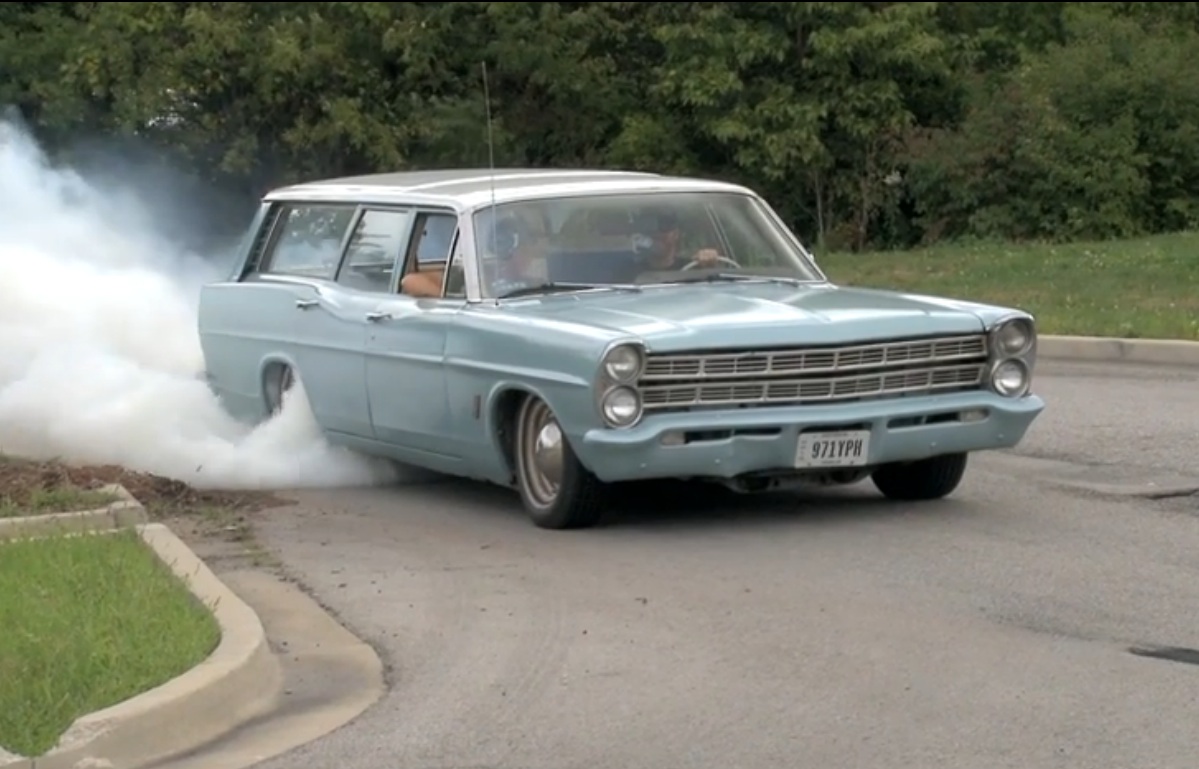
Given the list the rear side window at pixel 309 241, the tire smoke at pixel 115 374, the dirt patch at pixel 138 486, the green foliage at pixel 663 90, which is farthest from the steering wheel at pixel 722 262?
the green foliage at pixel 663 90

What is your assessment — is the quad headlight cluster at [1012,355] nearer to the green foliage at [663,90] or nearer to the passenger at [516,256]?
the passenger at [516,256]

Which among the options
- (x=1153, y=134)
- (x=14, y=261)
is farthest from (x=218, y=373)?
(x=1153, y=134)

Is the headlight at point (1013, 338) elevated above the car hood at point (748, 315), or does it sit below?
below

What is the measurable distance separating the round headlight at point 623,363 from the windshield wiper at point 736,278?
1389mm

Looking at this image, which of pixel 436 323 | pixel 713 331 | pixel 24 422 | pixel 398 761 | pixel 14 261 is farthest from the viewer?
pixel 14 261

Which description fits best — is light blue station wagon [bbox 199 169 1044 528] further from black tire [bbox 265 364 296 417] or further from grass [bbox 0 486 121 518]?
grass [bbox 0 486 121 518]

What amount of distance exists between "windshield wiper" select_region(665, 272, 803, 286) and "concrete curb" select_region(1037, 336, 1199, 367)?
18.7ft

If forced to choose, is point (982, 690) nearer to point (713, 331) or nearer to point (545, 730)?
point (545, 730)

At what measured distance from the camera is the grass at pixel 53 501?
1012cm

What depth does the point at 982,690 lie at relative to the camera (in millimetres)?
7113

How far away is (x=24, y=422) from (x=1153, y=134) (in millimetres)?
18722

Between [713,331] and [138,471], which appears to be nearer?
[713,331]

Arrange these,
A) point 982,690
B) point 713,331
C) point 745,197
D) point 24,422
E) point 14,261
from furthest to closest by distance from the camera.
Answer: point 14,261
point 24,422
point 745,197
point 713,331
point 982,690

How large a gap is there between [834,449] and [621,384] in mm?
980
